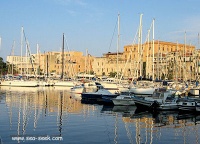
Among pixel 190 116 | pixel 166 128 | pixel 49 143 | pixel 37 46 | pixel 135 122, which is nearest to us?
pixel 49 143

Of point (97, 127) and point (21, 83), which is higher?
point (21, 83)

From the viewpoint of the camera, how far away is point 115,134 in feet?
64.6

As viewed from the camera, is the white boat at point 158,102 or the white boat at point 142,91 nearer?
the white boat at point 158,102

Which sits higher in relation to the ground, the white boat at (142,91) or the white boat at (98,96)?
the white boat at (142,91)

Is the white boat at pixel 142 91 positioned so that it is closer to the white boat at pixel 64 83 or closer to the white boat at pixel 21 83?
the white boat at pixel 21 83

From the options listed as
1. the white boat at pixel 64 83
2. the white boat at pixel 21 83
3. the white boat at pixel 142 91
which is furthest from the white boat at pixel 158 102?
the white boat at pixel 64 83

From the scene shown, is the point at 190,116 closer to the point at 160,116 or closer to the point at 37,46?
the point at 160,116

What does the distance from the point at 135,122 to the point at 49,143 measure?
9.21 metres

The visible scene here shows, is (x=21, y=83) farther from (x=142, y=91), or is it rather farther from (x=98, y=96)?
(x=142, y=91)

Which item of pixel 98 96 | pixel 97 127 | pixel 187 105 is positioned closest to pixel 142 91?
pixel 98 96

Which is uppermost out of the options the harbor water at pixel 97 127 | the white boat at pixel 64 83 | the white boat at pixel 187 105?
the white boat at pixel 64 83

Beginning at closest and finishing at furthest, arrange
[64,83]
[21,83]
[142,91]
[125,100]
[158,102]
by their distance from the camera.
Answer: [158,102], [125,100], [142,91], [21,83], [64,83]

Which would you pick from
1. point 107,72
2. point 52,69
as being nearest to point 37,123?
point 107,72

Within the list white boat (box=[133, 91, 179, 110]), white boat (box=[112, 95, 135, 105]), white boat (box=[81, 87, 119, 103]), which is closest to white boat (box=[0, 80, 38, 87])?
white boat (box=[81, 87, 119, 103])
